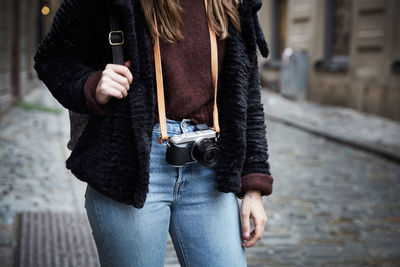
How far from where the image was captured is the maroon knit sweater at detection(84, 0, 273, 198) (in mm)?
1661

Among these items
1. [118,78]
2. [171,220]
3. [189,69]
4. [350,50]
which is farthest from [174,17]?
[350,50]

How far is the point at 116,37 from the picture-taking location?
5.22 ft

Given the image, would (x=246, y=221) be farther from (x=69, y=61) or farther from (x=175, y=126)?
(x=69, y=61)

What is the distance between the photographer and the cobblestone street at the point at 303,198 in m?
4.28

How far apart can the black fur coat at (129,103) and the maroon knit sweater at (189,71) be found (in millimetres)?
53

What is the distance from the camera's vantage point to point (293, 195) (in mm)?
5891

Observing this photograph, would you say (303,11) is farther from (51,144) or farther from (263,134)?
(263,134)

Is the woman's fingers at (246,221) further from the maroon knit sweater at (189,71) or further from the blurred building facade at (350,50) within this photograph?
the blurred building facade at (350,50)

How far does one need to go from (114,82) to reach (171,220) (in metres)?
0.46

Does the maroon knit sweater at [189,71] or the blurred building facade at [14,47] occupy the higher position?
the maroon knit sweater at [189,71]

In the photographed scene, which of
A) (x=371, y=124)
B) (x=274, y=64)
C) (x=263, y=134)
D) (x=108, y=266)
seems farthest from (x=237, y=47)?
(x=274, y=64)

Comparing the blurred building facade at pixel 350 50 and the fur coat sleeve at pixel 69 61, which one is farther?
the blurred building facade at pixel 350 50

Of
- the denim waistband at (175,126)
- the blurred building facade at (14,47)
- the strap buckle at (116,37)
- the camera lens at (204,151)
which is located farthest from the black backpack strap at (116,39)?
the blurred building facade at (14,47)

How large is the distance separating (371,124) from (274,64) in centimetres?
810
